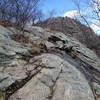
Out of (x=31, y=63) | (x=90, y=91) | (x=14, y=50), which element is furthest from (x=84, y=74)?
(x=14, y=50)

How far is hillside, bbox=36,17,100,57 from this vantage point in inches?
796

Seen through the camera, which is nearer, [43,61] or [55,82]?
[55,82]

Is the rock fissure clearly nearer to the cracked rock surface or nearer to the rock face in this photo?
the rock face

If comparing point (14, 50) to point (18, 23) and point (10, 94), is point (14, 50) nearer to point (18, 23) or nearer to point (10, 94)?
point (10, 94)

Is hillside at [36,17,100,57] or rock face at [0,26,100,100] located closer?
rock face at [0,26,100,100]

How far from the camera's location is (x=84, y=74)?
25.7 ft

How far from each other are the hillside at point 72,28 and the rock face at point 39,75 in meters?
10.8

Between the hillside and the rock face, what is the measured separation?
35.4ft

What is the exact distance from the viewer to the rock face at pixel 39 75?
6188mm

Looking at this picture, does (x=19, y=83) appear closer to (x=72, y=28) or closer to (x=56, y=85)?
(x=56, y=85)

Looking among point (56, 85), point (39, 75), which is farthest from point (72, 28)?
point (56, 85)

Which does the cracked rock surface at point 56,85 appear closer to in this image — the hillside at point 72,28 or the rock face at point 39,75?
the rock face at point 39,75

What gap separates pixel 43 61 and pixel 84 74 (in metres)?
1.35

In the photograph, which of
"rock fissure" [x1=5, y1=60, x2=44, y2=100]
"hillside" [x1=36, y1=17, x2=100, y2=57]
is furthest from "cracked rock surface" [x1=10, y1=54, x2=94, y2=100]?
"hillside" [x1=36, y1=17, x2=100, y2=57]
